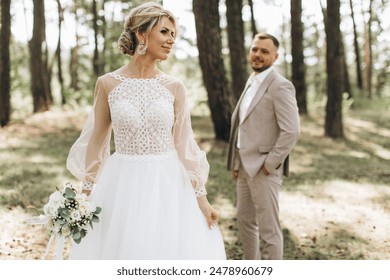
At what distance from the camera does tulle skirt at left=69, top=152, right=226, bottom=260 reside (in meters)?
2.82

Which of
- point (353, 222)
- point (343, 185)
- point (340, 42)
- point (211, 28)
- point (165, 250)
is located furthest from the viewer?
point (340, 42)

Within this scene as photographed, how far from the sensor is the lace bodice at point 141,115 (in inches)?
114

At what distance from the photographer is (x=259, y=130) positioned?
4.30 metres

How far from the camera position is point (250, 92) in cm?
447

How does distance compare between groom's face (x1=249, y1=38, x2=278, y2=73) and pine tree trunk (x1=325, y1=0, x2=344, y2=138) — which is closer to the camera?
groom's face (x1=249, y1=38, x2=278, y2=73)

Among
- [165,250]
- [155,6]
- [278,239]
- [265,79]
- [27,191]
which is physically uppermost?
[155,6]

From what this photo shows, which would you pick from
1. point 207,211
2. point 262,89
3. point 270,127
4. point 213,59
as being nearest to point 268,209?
point 270,127

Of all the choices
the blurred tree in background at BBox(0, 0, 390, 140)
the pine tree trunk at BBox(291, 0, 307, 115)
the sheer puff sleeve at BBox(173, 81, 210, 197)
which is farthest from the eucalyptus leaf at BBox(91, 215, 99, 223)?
the pine tree trunk at BBox(291, 0, 307, 115)

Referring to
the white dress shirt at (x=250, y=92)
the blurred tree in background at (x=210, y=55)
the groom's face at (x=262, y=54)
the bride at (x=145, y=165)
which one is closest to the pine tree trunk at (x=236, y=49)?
the blurred tree in background at (x=210, y=55)

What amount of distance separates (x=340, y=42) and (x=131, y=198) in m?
11.3

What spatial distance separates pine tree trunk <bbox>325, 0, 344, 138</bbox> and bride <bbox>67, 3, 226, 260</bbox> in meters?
10.5

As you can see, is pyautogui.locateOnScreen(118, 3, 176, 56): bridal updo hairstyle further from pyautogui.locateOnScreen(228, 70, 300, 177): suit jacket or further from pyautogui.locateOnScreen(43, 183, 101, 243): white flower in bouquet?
pyautogui.locateOnScreen(228, 70, 300, 177): suit jacket
